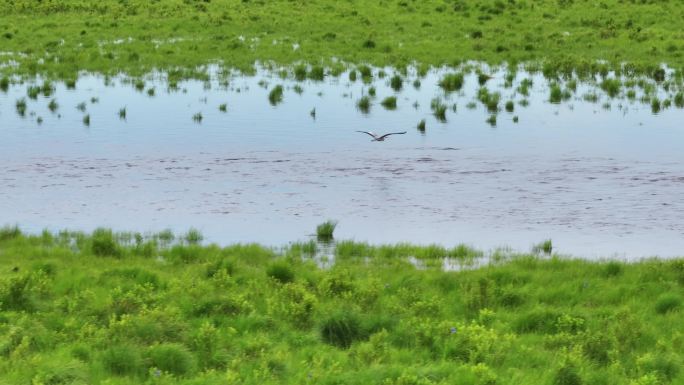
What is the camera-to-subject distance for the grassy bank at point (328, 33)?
1526 inches

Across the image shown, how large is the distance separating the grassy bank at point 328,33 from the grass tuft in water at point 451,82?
13.3 ft

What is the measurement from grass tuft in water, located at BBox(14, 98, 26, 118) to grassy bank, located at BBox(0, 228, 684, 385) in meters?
13.1

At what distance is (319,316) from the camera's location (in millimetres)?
11289

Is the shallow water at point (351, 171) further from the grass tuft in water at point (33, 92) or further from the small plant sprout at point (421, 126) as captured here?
the grass tuft in water at point (33, 92)

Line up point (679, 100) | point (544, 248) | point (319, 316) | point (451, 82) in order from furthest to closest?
point (451, 82), point (679, 100), point (544, 248), point (319, 316)

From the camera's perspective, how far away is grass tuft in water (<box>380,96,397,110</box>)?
28756 mm

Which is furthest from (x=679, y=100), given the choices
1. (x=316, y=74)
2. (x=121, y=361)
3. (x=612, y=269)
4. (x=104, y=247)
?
(x=121, y=361)

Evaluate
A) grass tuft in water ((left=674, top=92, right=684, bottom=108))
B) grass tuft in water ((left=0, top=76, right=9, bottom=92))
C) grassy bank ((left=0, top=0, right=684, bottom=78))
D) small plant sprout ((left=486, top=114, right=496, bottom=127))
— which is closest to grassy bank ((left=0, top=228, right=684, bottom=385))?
small plant sprout ((left=486, top=114, right=496, bottom=127))

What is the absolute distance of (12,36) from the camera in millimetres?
45219

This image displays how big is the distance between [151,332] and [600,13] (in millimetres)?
41817

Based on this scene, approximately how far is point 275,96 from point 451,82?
6283 mm

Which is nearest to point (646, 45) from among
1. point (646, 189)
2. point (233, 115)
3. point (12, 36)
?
point (233, 115)

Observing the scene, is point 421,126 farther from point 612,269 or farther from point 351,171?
point 612,269

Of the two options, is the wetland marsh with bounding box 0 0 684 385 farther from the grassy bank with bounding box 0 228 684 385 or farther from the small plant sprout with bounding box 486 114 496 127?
the small plant sprout with bounding box 486 114 496 127
